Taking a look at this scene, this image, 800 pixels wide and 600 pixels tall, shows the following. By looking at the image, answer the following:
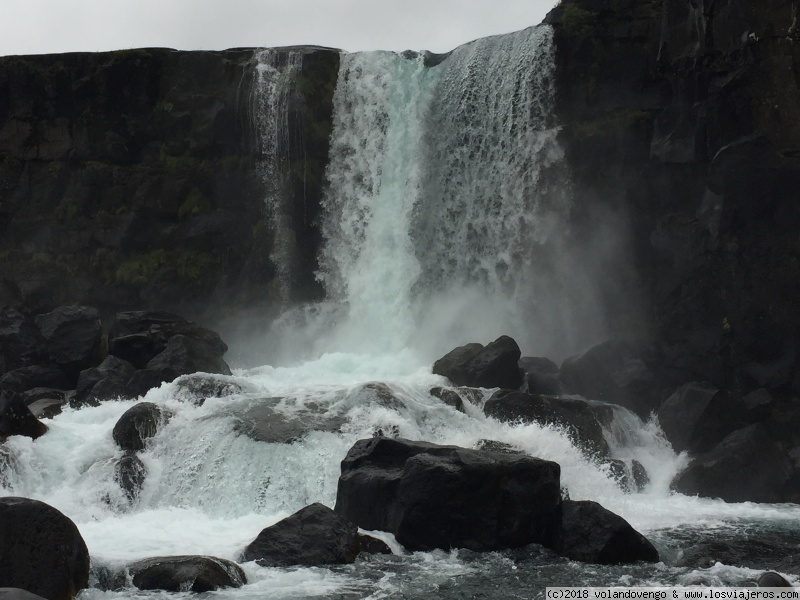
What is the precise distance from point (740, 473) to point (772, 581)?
9.85 meters

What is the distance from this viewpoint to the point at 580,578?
15531mm

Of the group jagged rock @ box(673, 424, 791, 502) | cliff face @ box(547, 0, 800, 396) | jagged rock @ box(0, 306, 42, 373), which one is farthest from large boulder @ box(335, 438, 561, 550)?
jagged rock @ box(0, 306, 42, 373)

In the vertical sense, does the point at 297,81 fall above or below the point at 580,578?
above

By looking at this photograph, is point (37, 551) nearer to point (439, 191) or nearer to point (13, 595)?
point (13, 595)

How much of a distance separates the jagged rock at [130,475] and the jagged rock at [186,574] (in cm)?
572

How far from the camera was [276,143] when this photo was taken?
39719 mm

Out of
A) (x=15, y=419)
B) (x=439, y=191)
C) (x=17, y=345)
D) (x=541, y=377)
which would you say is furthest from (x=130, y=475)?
(x=439, y=191)

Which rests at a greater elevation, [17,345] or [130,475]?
[17,345]

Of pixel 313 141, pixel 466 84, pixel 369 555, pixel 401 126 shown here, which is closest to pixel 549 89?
pixel 466 84

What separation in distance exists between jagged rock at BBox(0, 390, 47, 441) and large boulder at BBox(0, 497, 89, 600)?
818 centimetres

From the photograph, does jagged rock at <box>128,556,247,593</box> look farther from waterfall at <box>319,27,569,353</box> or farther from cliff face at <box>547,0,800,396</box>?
waterfall at <box>319,27,569,353</box>

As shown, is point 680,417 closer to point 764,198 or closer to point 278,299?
point 764,198

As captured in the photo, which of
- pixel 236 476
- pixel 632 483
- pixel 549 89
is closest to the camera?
pixel 236 476

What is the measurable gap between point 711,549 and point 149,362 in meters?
18.3
